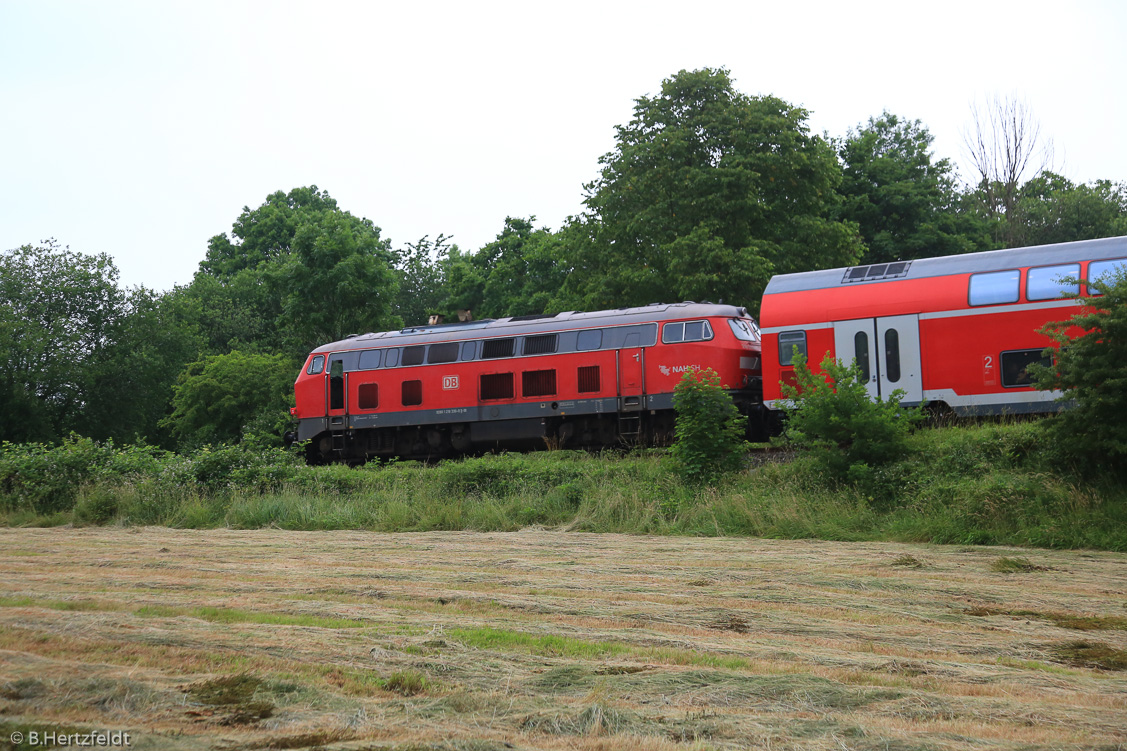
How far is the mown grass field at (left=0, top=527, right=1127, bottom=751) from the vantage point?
4.16 metres

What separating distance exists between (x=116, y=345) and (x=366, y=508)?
40.2 m

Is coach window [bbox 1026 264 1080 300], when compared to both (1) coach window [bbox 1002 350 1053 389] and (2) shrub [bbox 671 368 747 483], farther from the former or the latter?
(2) shrub [bbox 671 368 747 483]

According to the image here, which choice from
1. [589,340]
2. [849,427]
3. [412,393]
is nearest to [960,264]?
[849,427]

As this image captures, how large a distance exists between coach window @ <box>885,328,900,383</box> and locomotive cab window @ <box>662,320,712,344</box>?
4.20 meters

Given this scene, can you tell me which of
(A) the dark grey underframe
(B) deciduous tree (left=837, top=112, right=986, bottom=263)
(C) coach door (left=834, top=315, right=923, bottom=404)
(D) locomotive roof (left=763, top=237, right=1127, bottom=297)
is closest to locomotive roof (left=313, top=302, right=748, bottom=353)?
(A) the dark grey underframe

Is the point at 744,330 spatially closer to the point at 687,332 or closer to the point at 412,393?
the point at 687,332

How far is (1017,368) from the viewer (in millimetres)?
18078

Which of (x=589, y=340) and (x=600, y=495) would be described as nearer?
(x=600, y=495)

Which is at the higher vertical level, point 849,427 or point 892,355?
point 892,355

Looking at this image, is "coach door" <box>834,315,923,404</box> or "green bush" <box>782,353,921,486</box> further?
"coach door" <box>834,315,923,404</box>

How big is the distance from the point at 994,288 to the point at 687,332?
22.1 feet

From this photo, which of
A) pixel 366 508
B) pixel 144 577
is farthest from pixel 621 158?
pixel 144 577

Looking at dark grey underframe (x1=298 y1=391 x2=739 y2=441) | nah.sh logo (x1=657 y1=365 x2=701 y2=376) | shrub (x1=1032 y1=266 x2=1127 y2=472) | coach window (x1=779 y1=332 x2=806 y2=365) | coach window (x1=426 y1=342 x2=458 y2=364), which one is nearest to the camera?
shrub (x1=1032 y1=266 x2=1127 y2=472)

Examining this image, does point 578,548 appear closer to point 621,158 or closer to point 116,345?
point 621,158
